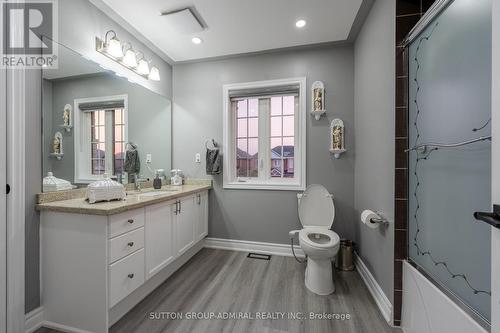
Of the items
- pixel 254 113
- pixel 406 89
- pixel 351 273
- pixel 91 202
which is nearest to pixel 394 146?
pixel 406 89

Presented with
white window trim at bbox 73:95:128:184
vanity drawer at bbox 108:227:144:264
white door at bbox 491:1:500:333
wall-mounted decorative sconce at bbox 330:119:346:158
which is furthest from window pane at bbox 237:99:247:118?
white door at bbox 491:1:500:333

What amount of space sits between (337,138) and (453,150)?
1.30 meters

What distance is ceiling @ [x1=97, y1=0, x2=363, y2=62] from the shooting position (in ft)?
5.77

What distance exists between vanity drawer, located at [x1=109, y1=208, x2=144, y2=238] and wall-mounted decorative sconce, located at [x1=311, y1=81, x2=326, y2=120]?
203 cm

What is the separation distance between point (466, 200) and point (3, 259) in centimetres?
252

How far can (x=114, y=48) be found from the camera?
191 centimetres

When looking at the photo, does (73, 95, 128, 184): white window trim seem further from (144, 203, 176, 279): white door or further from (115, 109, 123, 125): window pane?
(144, 203, 176, 279): white door

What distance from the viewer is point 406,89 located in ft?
4.46

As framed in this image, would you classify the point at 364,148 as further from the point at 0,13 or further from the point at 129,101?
the point at 0,13

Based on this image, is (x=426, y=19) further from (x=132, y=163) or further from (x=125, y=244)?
(x=132, y=163)

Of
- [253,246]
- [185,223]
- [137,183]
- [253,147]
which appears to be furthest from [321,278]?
[137,183]

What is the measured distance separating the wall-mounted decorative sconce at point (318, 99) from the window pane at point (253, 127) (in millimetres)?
726

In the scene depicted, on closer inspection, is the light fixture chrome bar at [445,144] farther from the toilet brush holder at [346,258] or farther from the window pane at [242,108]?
the window pane at [242,108]

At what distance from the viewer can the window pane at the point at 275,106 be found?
2625 millimetres
